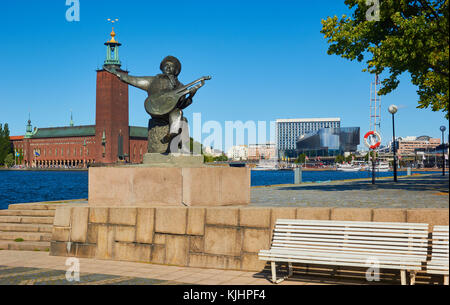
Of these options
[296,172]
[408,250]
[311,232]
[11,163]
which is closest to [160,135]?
[311,232]

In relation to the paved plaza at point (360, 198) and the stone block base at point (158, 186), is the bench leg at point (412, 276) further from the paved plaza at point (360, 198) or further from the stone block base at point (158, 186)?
the stone block base at point (158, 186)

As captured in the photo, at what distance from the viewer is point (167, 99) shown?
36.9 ft

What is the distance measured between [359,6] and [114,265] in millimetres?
12312

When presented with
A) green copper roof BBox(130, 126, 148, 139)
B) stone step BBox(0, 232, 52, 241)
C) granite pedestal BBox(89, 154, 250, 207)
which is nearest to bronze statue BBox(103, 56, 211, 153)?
granite pedestal BBox(89, 154, 250, 207)

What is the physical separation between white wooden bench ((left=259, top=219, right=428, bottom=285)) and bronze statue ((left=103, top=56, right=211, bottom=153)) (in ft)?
13.5

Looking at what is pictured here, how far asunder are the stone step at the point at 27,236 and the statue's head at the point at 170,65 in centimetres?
469

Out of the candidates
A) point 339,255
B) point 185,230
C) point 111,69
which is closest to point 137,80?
point 111,69

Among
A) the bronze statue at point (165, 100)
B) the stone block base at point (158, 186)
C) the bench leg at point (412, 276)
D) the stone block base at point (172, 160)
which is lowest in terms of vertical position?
the bench leg at point (412, 276)

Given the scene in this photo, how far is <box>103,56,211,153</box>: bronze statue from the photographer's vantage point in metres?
11.2

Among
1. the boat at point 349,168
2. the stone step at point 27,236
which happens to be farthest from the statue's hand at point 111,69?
the boat at point 349,168

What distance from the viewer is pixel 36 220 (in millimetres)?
12266

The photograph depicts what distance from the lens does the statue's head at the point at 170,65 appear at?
38.1 ft

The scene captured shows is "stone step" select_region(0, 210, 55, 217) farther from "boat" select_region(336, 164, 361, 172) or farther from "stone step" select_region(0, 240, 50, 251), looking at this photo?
"boat" select_region(336, 164, 361, 172)
